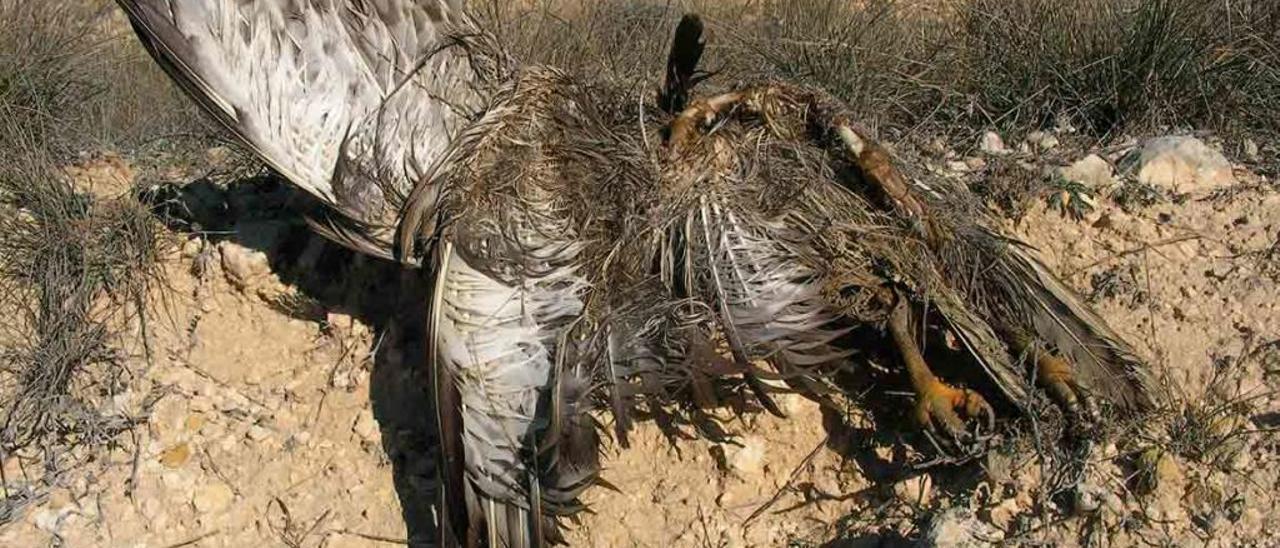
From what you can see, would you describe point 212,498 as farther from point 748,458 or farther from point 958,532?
point 958,532

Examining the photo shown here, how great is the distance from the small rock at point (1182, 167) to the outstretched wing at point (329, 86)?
191 centimetres

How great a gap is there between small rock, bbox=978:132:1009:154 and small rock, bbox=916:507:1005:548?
4.76 feet

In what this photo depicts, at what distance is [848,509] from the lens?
9.24ft

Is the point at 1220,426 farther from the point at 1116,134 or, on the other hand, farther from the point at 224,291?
the point at 224,291

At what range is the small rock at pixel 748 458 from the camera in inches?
115

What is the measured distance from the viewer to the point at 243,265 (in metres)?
3.49

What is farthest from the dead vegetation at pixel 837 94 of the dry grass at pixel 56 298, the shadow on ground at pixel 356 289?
the shadow on ground at pixel 356 289

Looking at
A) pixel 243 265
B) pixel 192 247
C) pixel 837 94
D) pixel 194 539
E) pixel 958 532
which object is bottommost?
pixel 958 532

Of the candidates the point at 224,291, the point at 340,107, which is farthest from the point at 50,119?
the point at 340,107

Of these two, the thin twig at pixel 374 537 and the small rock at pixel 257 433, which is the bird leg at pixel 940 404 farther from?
the small rock at pixel 257 433

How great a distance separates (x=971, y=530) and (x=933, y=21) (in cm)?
260

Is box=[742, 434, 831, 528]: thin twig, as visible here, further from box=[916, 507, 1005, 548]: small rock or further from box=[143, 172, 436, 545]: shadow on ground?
box=[143, 172, 436, 545]: shadow on ground

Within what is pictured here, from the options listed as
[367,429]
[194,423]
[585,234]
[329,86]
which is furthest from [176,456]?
[585,234]

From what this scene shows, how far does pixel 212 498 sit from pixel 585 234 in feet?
3.82
